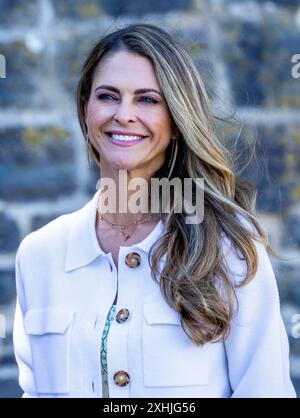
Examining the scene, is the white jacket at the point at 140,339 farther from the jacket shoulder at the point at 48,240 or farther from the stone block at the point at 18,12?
the stone block at the point at 18,12

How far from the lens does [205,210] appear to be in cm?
286

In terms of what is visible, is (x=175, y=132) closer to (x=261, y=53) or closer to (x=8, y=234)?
(x=261, y=53)

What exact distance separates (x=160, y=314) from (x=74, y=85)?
1468mm

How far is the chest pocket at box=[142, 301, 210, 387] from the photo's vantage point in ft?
8.77

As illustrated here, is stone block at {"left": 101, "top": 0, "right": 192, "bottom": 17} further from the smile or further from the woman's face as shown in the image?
the smile

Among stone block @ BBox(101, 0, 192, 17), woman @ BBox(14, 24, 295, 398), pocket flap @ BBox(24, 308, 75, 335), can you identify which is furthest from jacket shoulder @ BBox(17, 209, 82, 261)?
stone block @ BBox(101, 0, 192, 17)

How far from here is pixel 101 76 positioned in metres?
2.87

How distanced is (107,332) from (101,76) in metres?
0.74

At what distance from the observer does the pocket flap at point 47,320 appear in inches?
110

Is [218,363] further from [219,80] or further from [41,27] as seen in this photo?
[41,27]

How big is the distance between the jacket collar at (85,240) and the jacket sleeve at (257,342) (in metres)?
0.30

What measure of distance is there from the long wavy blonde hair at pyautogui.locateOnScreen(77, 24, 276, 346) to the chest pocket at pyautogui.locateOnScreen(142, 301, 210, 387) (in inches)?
1.5

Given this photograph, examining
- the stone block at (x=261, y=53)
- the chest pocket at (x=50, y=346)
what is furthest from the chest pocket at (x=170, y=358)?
the stone block at (x=261, y=53)

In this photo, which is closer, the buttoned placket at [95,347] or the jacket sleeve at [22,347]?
the buttoned placket at [95,347]
